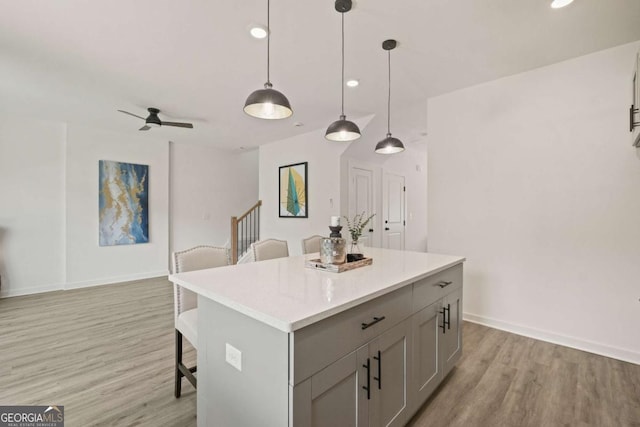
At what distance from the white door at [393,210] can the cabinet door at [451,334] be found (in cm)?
356

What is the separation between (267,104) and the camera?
1896 mm

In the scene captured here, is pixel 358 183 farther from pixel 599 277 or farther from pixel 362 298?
pixel 362 298

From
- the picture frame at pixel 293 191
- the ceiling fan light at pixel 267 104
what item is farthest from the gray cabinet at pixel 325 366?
the picture frame at pixel 293 191

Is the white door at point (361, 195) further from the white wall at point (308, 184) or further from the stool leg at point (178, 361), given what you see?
the stool leg at point (178, 361)

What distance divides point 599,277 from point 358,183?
3345 millimetres

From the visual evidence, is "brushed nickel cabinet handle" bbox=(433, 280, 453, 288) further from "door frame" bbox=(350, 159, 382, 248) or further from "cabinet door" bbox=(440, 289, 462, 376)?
"door frame" bbox=(350, 159, 382, 248)

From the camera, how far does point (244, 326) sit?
1156 millimetres

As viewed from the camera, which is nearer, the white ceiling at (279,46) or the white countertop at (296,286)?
the white countertop at (296,286)

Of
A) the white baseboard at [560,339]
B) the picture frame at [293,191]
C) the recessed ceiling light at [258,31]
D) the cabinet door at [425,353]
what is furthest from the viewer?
the picture frame at [293,191]

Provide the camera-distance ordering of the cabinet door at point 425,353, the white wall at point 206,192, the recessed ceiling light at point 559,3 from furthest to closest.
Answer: the white wall at point 206,192 → the recessed ceiling light at point 559,3 → the cabinet door at point 425,353

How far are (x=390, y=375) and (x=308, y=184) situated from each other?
3969 mm

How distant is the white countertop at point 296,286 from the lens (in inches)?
41.5

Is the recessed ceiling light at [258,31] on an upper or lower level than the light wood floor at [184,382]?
upper

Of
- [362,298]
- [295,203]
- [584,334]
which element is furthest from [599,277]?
[295,203]
